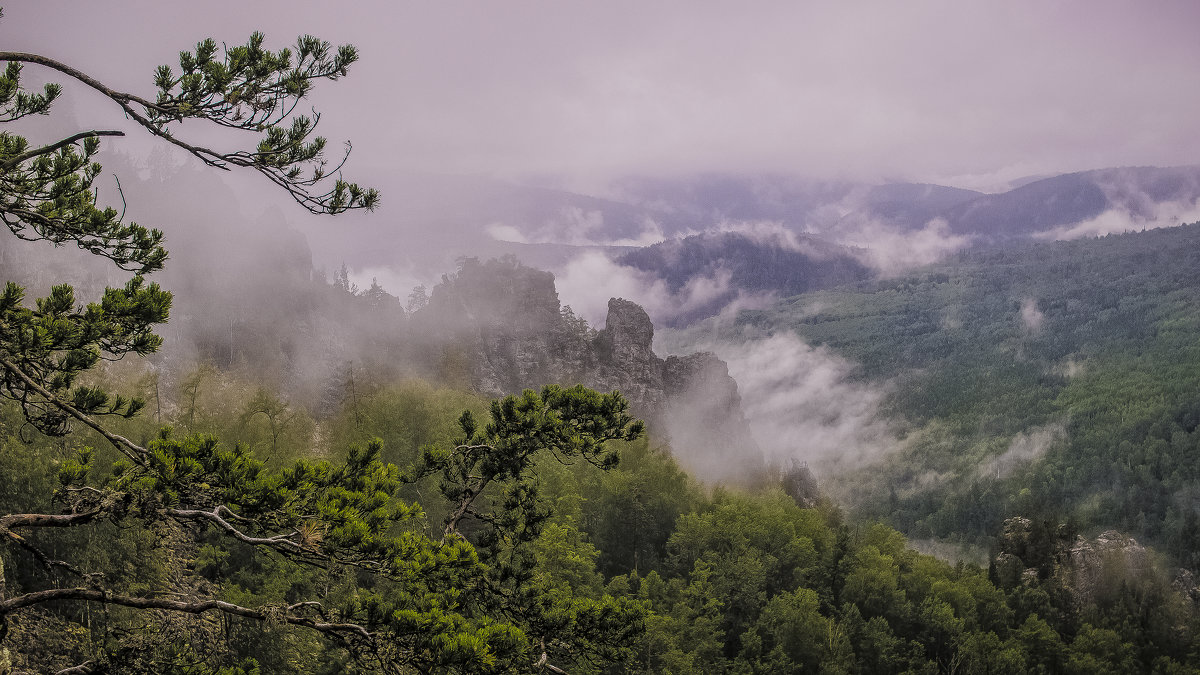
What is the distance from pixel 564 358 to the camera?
8619cm

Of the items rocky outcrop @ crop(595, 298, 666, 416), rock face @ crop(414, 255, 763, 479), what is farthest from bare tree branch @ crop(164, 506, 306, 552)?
rocky outcrop @ crop(595, 298, 666, 416)

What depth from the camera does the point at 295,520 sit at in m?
7.70

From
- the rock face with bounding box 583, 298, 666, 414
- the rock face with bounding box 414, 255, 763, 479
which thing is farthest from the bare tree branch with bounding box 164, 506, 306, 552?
the rock face with bounding box 583, 298, 666, 414

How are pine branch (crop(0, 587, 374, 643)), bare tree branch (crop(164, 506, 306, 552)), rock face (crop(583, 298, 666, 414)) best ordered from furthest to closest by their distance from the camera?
rock face (crop(583, 298, 666, 414)), bare tree branch (crop(164, 506, 306, 552)), pine branch (crop(0, 587, 374, 643))

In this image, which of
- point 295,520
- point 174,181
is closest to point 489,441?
point 295,520

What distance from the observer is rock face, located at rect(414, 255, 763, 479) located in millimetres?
79312

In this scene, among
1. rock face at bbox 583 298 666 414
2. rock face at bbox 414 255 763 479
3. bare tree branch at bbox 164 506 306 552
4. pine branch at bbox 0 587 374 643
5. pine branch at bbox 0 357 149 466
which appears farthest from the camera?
rock face at bbox 583 298 666 414

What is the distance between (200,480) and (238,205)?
6761 cm

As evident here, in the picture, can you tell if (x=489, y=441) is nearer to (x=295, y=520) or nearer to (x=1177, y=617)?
(x=295, y=520)

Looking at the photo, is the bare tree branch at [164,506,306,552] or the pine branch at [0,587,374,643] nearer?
the pine branch at [0,587,374,643]

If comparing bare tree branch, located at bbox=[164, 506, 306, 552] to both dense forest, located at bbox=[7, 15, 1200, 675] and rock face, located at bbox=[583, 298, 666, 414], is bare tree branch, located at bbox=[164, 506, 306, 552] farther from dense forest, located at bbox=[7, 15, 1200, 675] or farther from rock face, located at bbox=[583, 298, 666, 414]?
rock face, located at bbox=[583, 298, 666, 414]

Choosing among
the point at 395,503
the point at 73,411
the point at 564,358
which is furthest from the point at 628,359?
the point at 73,411

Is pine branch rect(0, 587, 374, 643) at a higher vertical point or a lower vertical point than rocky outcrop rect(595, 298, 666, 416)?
higher

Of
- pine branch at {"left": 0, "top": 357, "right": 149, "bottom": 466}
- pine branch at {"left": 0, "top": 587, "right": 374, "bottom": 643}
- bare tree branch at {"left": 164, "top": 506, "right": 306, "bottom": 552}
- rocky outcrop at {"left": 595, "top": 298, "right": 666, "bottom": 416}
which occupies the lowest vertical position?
rocky outcrop at {"left": 595, "top": 298, "right": 666, "bottom": 416}
